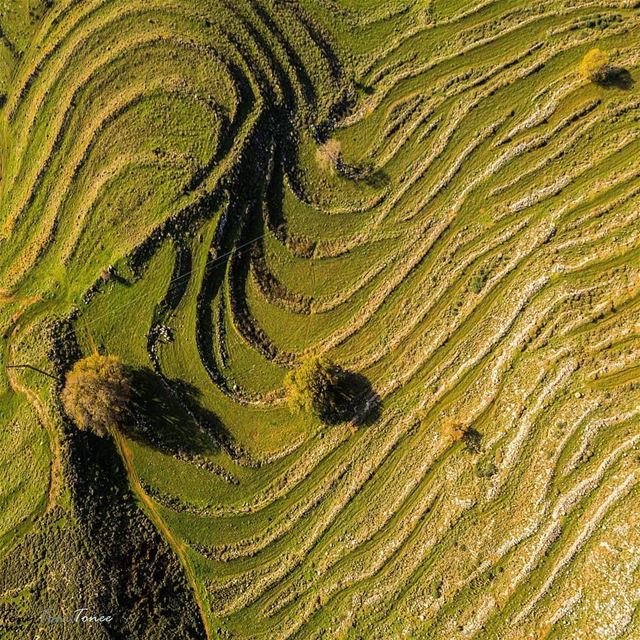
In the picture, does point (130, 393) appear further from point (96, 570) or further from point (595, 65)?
point (595, 65)

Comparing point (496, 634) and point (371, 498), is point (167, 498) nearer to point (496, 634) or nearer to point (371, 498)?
point (371, 498)

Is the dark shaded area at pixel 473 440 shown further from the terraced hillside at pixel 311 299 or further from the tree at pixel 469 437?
the terraced hillside at pixel 311 299

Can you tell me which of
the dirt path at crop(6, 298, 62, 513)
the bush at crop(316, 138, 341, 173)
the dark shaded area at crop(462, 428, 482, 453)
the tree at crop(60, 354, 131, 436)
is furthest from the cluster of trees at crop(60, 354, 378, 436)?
the bush at crop(316, 138, 341, 173)

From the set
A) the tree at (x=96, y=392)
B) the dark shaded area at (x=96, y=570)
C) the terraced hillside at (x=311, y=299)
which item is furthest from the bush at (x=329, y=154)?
the dark shaded area at (x=96, y=570)

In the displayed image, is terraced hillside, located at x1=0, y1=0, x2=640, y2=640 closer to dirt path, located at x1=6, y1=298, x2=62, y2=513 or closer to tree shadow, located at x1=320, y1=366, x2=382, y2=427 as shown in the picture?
dirt path, located at x1=6, y1=298, x2=62, y2=513

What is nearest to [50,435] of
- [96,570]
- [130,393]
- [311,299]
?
[130,393]
